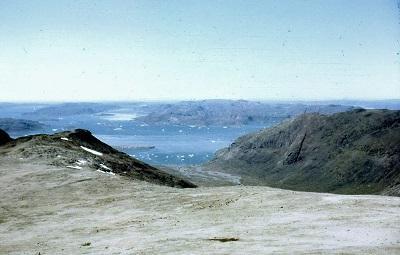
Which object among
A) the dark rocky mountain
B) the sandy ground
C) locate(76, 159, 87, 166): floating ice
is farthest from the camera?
the dark rocky mountain

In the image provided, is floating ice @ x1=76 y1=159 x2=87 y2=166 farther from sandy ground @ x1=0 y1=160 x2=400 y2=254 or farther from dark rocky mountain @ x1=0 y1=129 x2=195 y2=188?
sandy ground @ x1=0 y1=160 x2=400 y2=254

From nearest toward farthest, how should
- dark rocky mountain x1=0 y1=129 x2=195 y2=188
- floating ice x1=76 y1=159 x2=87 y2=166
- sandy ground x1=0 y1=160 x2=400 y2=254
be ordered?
sandy ground x1=0 y1=160 x2=400 y2=254
floating ice x1=76 y1=159 x2=87 y2=166
dark rocky mountain x1=0 y1=129 x2=195 y2=188

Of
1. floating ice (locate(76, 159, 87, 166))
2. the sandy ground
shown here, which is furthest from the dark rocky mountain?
the sandy ground

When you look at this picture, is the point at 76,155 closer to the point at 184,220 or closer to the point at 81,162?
the point at 81,162

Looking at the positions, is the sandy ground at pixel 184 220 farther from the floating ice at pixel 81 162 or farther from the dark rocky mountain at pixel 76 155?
the dark rocky mountain at pixel 76 155

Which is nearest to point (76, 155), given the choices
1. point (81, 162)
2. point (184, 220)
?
point (81, 162)

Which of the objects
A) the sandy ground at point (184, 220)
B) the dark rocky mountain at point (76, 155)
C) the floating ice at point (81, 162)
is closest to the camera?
the sandy ground at point (184, 220)

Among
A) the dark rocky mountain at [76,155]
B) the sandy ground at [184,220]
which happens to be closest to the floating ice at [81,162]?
the dark rocky mountain at [76,155]
